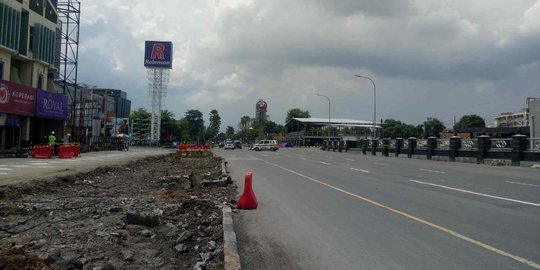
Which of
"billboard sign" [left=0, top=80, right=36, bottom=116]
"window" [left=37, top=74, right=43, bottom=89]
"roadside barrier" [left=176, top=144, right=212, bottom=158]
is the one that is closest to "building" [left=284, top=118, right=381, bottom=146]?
"roadside barrier" [left=176, top=144, right=212, bottom=158]

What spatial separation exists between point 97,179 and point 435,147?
103 ft

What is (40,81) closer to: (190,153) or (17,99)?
(17,99)

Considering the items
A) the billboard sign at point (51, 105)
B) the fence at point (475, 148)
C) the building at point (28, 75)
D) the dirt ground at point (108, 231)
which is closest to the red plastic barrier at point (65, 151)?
the building at point (28, 75)

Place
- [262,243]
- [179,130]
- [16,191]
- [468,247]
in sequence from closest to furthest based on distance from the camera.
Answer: [468,247], [262,243], [16,191], [179,130]

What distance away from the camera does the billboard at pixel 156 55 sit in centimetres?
9625

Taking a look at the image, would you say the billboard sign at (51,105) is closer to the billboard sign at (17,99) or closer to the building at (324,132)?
the billboard sign at (17,99)

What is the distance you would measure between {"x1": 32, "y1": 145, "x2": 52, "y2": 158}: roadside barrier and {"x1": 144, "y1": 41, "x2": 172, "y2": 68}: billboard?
67457mm

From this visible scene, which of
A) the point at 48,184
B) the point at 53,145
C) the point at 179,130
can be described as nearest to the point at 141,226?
the point at 48,184

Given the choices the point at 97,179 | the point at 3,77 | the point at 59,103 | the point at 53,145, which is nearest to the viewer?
the point at 97,179

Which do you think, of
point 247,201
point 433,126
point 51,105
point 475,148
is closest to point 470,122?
point 433,126

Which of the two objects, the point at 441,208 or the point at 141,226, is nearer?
the point at 141,226

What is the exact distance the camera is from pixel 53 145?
104 ft

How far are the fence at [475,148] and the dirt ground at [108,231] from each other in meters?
24.9

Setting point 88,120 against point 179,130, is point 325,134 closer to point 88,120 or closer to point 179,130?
point 179,130
